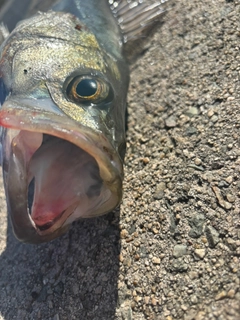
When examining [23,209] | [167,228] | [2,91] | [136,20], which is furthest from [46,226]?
[136,20]

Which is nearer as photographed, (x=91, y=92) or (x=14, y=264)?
(x=91, y=92)

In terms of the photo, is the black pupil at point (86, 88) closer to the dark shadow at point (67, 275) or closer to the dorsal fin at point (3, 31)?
the dark shadow at point (67, 275)

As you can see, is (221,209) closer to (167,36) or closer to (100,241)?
(100,241)

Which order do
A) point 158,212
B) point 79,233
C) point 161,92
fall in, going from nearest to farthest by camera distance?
point 158,212 → point 79,233 → point 161,92

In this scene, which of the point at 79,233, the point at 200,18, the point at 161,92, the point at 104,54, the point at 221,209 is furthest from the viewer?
the point at 200,18

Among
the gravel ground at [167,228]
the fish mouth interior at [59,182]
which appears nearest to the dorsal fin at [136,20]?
the gravel ground at [167,228]

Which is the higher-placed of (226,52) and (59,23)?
(59,23)

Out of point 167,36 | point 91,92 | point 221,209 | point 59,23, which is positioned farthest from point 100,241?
point 167,36
